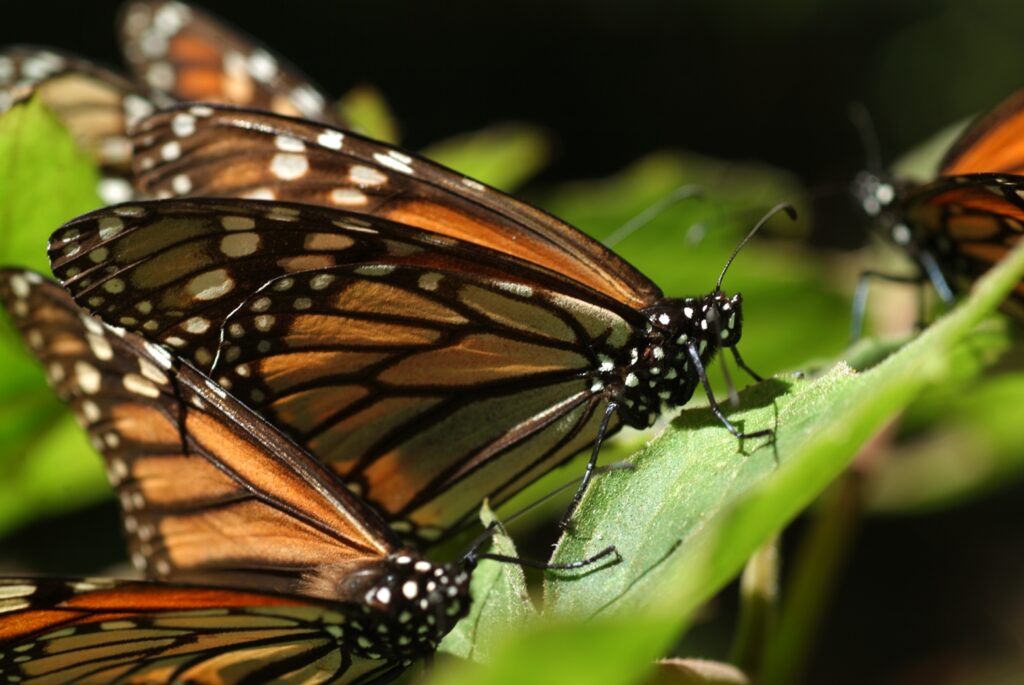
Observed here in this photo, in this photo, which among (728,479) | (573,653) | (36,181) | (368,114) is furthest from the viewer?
(368,114)

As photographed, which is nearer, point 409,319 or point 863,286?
point 409,319

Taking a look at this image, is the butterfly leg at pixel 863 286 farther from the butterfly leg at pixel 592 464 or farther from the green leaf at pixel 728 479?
the green leaf at pixel 728 479

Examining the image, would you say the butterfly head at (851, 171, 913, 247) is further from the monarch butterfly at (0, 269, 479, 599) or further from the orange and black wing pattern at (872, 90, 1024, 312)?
the monarch butterfly at (0, 269, 479, 599)

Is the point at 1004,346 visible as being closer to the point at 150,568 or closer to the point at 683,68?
the point at 150,568

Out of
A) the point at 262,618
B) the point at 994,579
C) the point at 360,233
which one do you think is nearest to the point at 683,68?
the point at 994,579

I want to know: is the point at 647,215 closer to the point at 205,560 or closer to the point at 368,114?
the point at 368,114

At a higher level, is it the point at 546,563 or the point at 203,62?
the point at 203,62

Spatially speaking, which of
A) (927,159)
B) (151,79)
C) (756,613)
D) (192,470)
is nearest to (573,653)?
(756,613)

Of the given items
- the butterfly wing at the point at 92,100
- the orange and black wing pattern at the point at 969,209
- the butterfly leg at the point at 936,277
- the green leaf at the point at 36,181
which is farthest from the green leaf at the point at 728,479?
the butterfly wing at the point at 92,100
